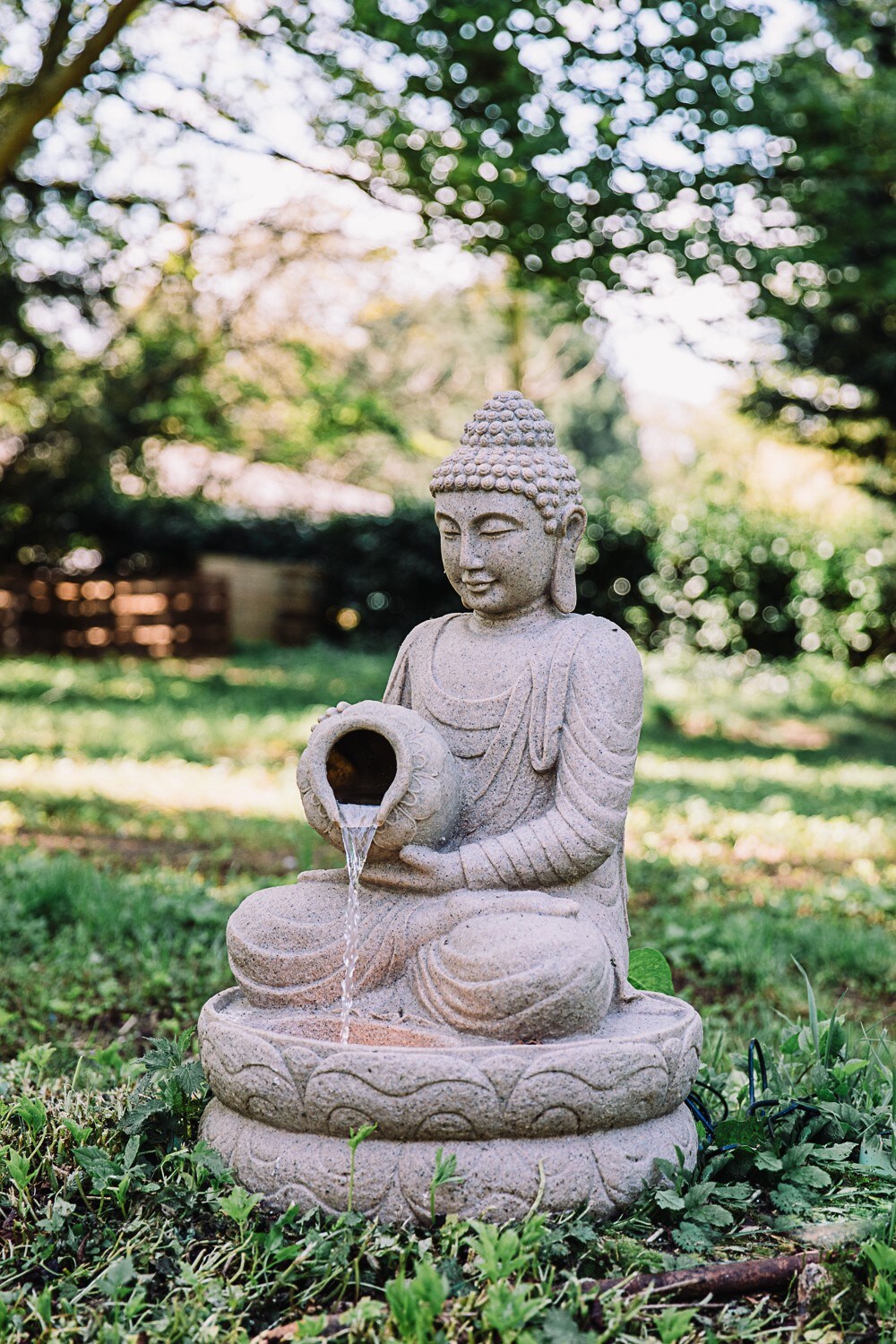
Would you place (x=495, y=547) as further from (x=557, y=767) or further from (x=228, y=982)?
(x=228, y=982)


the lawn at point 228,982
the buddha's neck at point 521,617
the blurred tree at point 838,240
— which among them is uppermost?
the blurred tree at point 838,240

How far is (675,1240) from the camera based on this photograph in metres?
2.94

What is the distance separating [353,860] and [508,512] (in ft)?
3.39

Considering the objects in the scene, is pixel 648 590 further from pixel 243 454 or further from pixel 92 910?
pixel 92 910

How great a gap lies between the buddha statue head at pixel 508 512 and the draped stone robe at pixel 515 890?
0.53 ft

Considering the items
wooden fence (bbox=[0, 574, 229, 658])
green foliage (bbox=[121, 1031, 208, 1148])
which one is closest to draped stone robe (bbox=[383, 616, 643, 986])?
green foliage (bbox=[121, 1031, 208, 1148])

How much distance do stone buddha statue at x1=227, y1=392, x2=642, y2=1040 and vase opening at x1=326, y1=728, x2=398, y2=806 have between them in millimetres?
130

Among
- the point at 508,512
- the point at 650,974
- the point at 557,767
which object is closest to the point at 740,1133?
the point at 650,974

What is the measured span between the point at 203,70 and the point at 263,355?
8.37m

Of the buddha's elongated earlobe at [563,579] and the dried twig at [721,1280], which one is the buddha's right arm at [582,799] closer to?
the buddha's elongated earlobe at [563,579]

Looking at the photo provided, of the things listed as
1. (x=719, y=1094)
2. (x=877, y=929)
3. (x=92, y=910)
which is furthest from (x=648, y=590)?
(x=719, y=1094)

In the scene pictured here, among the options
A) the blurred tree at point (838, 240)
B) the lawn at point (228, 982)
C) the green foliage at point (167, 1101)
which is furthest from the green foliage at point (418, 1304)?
the blurred tree at point (838, 240)

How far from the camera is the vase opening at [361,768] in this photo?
356cm

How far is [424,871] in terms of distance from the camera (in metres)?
3.38
